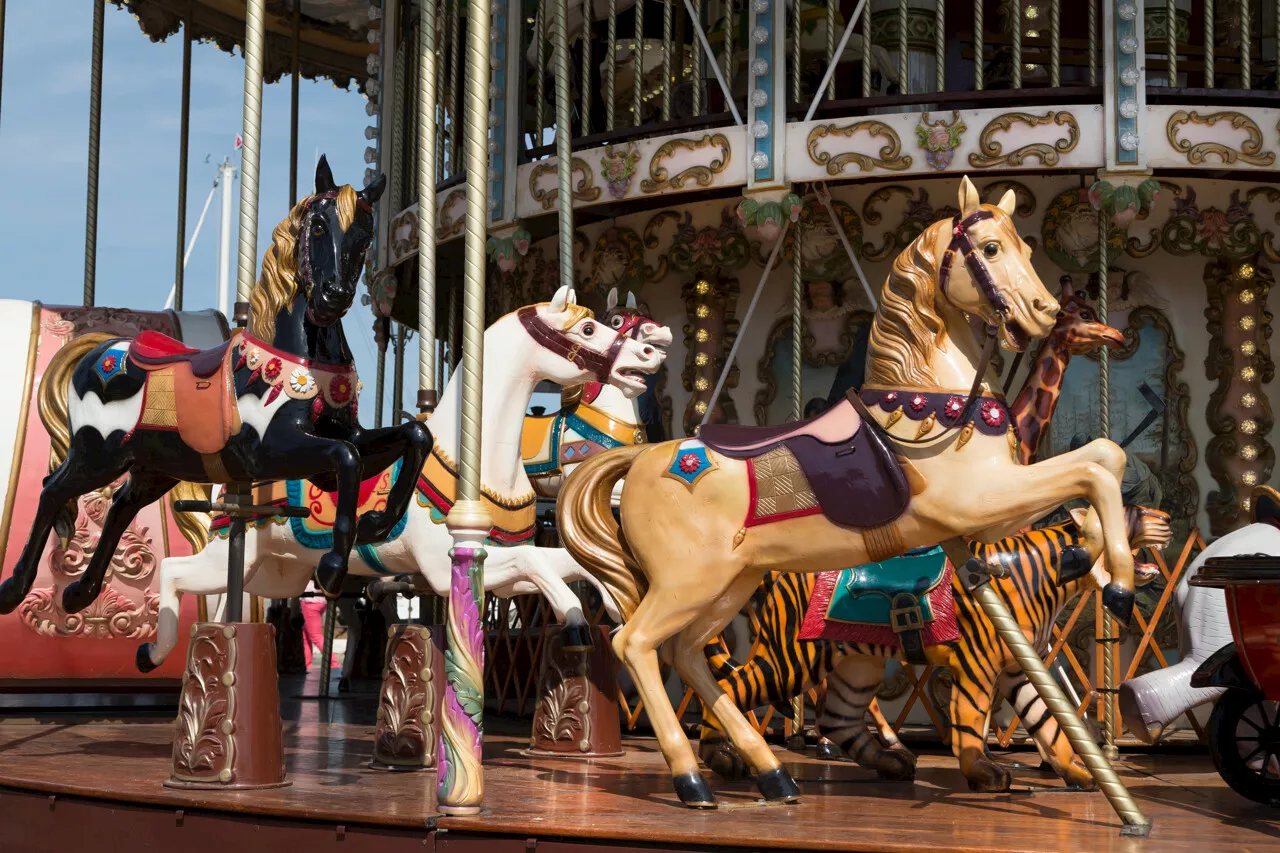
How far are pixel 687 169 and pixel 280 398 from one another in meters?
5.02

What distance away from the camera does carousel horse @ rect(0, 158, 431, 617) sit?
22.3 ft

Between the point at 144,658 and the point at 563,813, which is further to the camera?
the point at 144,658

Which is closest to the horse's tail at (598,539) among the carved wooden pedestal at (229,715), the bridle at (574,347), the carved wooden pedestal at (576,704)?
the bridle at (574,347)

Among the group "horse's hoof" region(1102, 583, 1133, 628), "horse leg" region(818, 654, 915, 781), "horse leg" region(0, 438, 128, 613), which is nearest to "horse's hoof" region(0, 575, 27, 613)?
"horse leg" region(0, 438, 128, 613)

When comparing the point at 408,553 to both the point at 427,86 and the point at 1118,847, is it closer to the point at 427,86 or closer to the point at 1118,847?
the point at 427,86

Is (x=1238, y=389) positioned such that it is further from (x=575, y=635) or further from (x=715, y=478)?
(x=715, y=478)

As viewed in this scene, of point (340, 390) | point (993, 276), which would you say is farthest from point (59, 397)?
point (993, 276)

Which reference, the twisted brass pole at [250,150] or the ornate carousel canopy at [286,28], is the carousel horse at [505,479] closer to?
the twisted brass pole at [250,150]

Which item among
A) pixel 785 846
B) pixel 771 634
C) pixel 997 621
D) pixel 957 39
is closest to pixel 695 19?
pixel 957 39

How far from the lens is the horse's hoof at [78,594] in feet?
25.6

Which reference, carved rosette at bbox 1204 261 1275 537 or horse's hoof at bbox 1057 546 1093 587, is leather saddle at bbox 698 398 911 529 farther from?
carved rosette at bbox 1204 261 1275 537

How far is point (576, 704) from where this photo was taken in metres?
8.52

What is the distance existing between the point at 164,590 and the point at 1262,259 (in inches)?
317

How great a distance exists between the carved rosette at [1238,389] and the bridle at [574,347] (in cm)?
541
